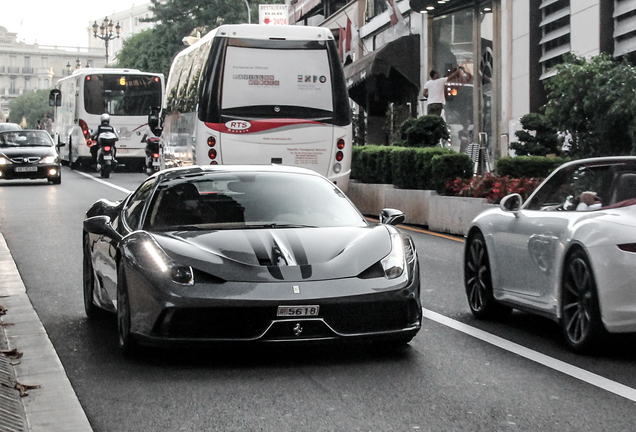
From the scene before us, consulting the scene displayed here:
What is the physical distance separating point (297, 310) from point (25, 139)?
26.7 metres

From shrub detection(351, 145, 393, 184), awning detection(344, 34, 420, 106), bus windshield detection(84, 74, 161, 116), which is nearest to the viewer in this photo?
shrub detection(351, 145, 393, 184)

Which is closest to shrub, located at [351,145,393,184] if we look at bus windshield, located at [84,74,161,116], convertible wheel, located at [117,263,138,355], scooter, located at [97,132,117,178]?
convertible wheel, located at [117,263,138,355]

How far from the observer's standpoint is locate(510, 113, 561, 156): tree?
20734mm

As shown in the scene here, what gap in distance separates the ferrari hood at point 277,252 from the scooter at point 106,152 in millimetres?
27447

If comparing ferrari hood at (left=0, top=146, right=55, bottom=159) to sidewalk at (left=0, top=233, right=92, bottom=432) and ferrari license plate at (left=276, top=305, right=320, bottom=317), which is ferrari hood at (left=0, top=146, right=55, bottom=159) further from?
ferrari license plate at (left=276, top=305, right=320, bottom=317)

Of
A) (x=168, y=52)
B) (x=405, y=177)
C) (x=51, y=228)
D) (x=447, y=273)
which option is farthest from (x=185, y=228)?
(x=168, y=52)

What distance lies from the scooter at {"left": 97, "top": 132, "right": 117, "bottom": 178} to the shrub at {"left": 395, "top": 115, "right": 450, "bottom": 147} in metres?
14.1

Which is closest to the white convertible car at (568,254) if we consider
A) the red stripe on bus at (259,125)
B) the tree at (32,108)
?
the red stripe on bus at (259,125)

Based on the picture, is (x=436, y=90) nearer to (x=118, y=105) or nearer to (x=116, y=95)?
(x=118, y=105)

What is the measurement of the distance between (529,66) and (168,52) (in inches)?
1989

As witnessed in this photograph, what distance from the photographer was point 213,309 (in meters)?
6.60

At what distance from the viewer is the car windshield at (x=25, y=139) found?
31641 millimetres

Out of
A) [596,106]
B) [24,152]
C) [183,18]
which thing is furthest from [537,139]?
[183,18]

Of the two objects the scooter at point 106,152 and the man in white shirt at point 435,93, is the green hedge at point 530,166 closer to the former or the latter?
the man in white shirt at point 435,93
